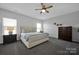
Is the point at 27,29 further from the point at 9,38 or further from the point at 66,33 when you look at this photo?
the point at 66,33

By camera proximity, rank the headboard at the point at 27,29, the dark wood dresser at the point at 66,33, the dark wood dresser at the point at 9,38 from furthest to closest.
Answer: the headboard at the point at 27,29, the dark wood dresser at the point at 66,33, the dark wood dresser at the point at 9,38

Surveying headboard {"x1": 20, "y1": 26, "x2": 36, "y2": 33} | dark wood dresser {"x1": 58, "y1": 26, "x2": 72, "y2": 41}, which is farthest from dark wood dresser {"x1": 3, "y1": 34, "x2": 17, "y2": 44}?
dark wood dresser {"x1": 58, "y1": 26, "x2": 72, "y2": 41}

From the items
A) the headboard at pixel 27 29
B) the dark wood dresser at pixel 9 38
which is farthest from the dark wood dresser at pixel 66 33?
the dark wood dresser at pixel 9 38

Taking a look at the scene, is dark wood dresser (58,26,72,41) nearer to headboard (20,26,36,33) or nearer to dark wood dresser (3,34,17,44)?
headboard (20,26,36,33)

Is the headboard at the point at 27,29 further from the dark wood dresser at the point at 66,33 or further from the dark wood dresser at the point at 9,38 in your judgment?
the dark wood dresser at the point at 66,33

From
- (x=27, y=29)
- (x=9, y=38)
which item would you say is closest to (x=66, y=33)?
(x=27, y=29)

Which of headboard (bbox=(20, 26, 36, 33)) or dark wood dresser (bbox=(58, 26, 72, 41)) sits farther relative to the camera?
headboard (bbox=(20, 26, 36, 33))

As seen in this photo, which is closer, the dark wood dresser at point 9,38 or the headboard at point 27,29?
the dark wood dresser at point 9,38

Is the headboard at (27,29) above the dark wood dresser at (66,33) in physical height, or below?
above

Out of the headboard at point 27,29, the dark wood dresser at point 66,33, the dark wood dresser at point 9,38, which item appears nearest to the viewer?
the dark wood dresser at point 9,38

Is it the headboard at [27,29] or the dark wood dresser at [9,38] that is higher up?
the headboard at [27,29]

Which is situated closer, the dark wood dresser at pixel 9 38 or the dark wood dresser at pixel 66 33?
the dark wood dresser at pixel 9 38

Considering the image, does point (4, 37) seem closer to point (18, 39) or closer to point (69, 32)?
point (18, 39)

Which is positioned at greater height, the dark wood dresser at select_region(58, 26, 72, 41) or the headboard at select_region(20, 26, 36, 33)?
the headboard at select_region(20, 26, 36, 33)
